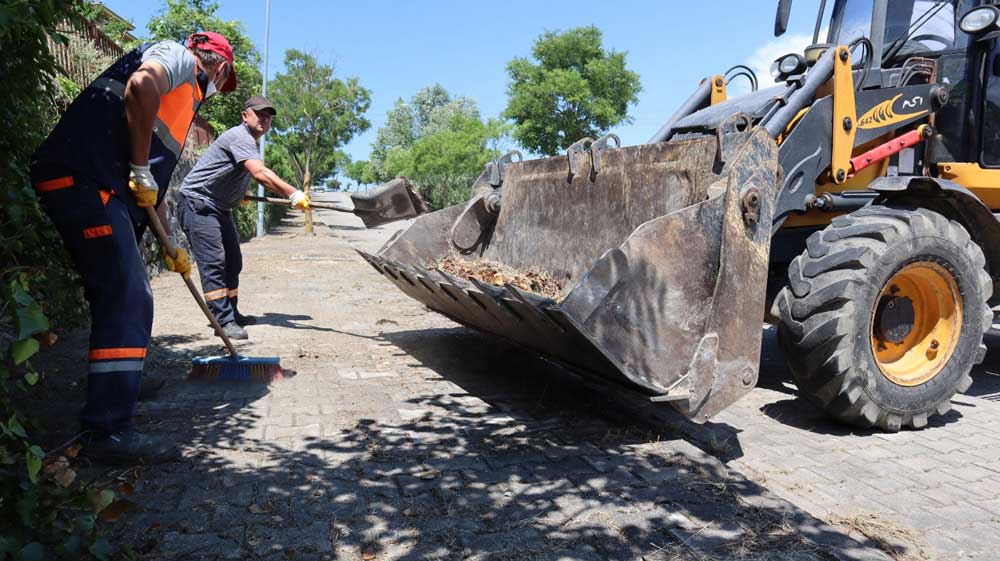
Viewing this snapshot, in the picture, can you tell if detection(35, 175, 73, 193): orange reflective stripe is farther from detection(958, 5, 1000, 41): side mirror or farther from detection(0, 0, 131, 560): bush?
detection(958, 5, 1000, 41): side mirror

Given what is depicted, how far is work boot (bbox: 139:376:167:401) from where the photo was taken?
4465mm

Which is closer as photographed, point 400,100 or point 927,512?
point 927,512

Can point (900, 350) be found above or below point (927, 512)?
above

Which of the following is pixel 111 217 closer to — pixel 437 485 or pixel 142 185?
pixel 142 185

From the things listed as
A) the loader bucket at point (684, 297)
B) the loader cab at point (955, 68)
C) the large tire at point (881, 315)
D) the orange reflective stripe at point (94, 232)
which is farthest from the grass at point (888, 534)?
the orange reflective stripe at point (94, 232)

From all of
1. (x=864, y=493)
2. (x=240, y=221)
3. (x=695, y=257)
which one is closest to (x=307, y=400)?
(x=695, y=257)

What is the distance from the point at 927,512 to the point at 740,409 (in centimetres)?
158

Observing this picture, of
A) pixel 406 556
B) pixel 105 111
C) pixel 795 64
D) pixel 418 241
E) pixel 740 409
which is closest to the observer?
pixel 406 556

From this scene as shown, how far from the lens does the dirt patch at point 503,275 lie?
17.0 ft

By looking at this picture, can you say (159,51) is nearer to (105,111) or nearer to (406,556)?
(105,111)

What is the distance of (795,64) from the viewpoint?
5203 mm

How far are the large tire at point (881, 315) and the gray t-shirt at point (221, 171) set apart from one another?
451cm

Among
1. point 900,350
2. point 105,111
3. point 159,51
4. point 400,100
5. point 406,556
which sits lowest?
point 406,556

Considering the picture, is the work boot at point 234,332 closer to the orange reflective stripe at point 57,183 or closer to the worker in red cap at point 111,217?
the worker in red cap at point 111,217
